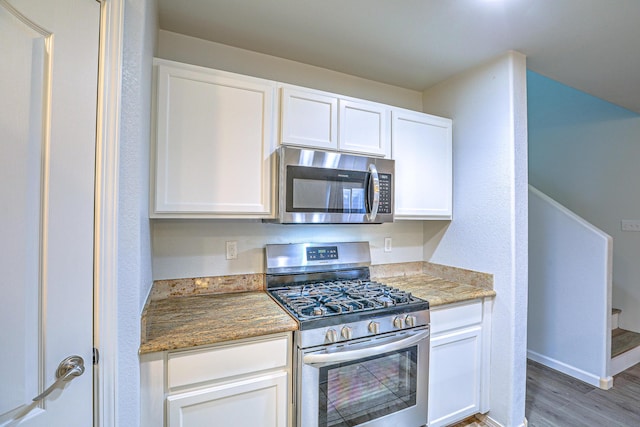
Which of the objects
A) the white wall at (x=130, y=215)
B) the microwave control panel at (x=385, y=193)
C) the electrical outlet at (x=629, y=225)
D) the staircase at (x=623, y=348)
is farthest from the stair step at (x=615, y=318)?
the white wall at (x=130, y=215)

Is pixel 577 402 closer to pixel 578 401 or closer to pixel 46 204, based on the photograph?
pixel 578 401

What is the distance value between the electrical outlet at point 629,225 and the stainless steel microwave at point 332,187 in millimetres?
2985

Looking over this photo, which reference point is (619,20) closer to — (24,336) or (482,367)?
(482,367)

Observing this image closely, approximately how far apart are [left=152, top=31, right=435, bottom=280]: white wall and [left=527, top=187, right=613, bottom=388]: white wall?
1.62 meters

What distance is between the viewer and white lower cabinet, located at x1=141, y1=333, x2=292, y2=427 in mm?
1154

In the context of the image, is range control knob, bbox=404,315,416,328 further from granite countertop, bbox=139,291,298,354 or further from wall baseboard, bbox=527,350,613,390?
wall baseboard, bbox=527,350,613,390

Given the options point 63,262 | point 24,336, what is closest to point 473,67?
point 63,262

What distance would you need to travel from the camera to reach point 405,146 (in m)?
2.02

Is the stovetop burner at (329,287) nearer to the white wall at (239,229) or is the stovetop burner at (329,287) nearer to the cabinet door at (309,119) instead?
the white wall at (239,229)

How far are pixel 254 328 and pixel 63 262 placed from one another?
0.71m

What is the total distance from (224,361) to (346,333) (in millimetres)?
560

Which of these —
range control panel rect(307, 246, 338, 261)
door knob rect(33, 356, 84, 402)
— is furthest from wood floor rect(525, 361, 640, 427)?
door knob rect(33, 356, 84, 402)

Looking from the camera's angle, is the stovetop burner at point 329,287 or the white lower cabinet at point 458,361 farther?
the white lower cabinet at point 458,361

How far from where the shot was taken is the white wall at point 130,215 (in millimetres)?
1021
